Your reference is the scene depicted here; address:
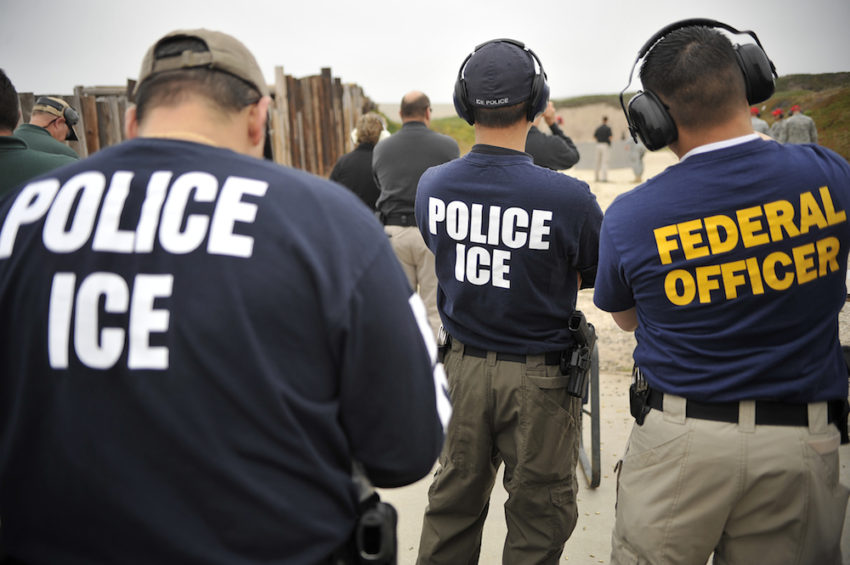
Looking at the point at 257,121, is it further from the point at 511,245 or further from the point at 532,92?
the point at 532,92

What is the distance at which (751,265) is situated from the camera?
5.46 feet

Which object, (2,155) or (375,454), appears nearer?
(375,454)

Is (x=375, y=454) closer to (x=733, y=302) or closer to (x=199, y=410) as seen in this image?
(x=199, y=410)

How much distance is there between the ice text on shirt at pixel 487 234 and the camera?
2264 mm

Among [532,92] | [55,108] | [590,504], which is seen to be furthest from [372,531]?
[55,108]

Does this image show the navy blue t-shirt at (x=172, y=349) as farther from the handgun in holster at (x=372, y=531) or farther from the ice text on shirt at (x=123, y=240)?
the handgun in holster at (x=372, y=531)

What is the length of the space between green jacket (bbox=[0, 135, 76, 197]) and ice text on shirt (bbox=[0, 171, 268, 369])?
2.01 meters

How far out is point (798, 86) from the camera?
13.6 feet

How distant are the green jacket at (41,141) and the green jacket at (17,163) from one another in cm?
86

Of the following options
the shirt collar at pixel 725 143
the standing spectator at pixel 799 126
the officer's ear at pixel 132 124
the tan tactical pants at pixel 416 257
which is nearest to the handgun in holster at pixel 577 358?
the shirt collar at pixel 725 143

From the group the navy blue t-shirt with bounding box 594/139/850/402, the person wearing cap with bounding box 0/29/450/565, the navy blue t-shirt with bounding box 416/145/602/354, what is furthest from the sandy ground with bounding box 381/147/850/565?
the person wearing cap with bounding box 0/29/450/565

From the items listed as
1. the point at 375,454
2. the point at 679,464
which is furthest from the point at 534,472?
the point at 375,454

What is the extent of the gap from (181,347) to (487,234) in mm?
1426

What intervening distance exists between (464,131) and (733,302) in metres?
28.8
